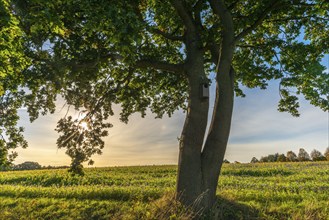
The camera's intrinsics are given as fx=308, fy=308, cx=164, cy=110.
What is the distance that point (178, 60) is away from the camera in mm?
16297

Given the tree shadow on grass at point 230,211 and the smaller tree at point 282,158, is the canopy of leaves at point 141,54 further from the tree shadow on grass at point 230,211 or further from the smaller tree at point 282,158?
the smaller tree at point 282,158

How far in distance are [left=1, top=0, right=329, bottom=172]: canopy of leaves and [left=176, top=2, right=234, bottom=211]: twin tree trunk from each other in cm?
84

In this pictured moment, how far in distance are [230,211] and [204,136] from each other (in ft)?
9.31

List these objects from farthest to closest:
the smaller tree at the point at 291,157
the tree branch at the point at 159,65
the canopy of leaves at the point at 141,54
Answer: the smaller tree at the point at 291,157 < the tree branch at the point at 159,65 < the canopy of leaves at the point at 141,54

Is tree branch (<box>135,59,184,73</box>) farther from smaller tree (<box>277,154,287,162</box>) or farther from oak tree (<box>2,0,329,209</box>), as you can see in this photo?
smaller tree (<box>277,154,287,162</box>)

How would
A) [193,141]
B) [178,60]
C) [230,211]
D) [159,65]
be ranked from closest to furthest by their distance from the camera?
1. [230,211]
2. [193,141]
3. [159,65]
4. [178,60]

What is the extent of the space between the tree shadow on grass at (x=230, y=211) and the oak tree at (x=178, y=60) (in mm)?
394

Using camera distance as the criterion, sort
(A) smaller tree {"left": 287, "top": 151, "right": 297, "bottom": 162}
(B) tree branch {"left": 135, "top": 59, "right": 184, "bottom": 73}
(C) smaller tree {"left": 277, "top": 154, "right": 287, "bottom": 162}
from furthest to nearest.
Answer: (C) smaller tree {"left": 277, "top": 154, "right": 287, "bottom": 162}, (A) smaller tree {"left": 287, "top": 151, "right": 297, "bottom": 162}, (B) tree branch {"left": 135, "top": 59, "right": 184, "bottom": 73}

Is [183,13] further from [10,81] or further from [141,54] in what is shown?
[10,81]

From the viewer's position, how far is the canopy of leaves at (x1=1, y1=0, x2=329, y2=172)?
9164mm

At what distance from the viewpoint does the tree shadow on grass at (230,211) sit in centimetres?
1059

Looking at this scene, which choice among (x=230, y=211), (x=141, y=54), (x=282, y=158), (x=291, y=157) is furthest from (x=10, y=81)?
(x=291, y=157)

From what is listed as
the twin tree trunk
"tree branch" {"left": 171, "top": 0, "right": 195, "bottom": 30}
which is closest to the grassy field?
the twin tree trunk

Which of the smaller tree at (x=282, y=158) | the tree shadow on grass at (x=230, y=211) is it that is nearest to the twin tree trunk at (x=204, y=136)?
the tree shadow on grass at (x=230, y=211)
